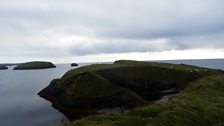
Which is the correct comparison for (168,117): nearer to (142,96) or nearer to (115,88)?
(115,88)

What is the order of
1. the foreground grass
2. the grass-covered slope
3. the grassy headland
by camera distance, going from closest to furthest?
the foreground grass < the grassy headland < the grass-covered slope

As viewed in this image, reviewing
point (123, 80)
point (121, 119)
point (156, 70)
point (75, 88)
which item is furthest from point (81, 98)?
point (121, 119)

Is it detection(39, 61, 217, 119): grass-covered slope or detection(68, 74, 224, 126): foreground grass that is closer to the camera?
detection(68, 74, 224, 126): foreground grass

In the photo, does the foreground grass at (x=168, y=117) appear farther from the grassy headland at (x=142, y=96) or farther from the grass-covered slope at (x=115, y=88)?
the grass-covered slope at (x=115, y=88)

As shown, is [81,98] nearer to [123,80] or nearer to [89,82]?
[89,82]

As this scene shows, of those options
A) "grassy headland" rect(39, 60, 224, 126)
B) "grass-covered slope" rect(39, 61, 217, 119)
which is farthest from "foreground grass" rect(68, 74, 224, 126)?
"grass-covered slope" rect(39, 61, 217, 119)

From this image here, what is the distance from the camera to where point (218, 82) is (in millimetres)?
69938

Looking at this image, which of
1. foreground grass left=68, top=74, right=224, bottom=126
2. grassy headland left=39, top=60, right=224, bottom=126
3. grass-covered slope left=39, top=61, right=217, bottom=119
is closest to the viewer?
foreground grass left=68, top=74, right=224, bottom=126

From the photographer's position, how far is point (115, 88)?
245ft

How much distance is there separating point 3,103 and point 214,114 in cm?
6471

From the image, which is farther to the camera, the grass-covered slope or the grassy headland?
the grass-covered slope

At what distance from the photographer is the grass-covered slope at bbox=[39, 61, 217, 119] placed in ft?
228

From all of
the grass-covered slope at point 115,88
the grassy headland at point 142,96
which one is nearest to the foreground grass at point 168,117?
the grassy headland at point 142,96

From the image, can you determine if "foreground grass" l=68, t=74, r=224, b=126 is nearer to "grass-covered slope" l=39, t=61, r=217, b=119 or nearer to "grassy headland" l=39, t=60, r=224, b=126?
"grassy headland" l=39, t=60, r=224, b=126
